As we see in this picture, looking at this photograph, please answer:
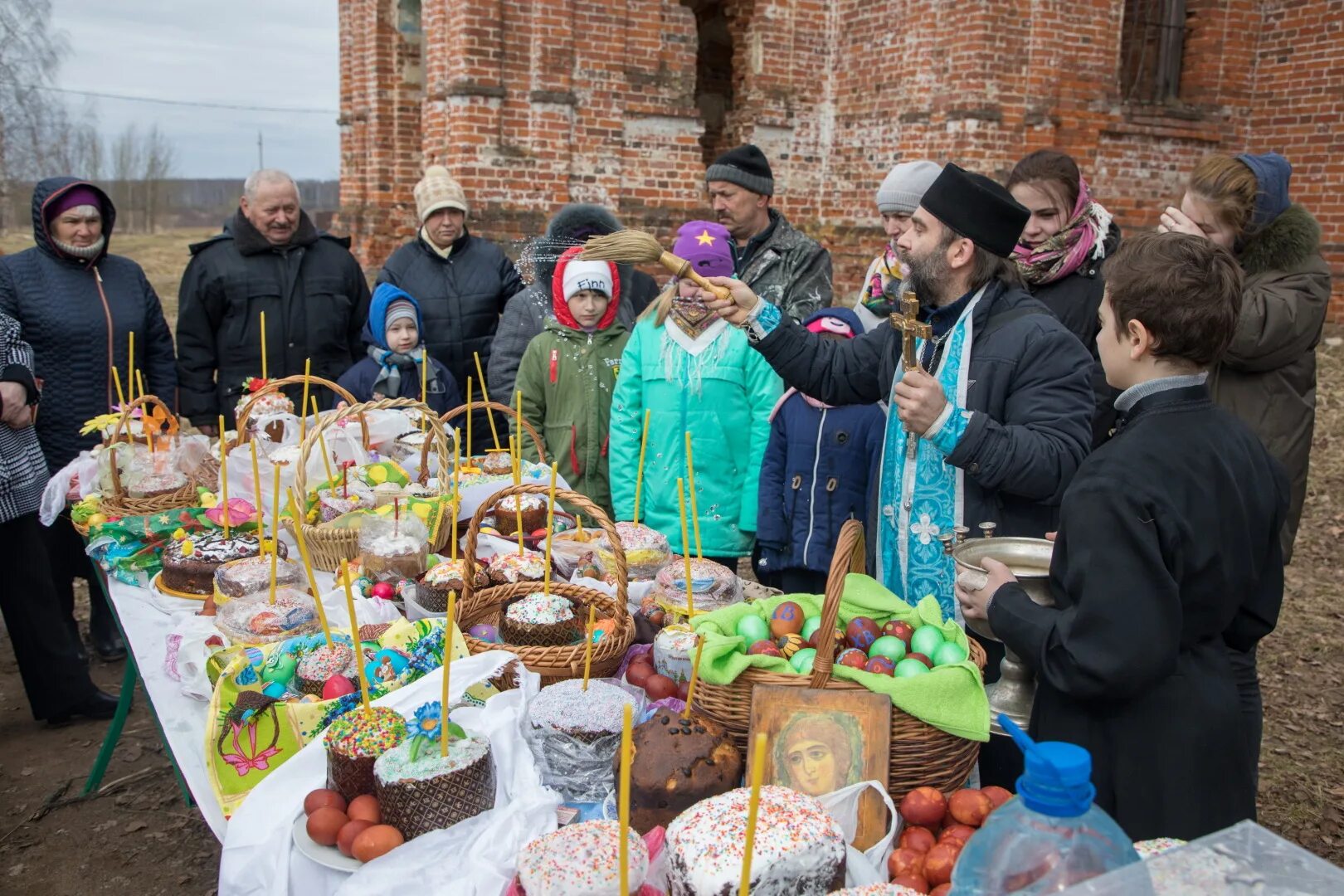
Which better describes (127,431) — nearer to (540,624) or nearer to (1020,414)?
(540,624)

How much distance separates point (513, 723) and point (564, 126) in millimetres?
7977

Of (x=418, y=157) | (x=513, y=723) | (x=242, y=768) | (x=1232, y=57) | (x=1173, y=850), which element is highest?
(x=1232, y=57)

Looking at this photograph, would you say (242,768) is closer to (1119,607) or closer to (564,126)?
(1119,607)

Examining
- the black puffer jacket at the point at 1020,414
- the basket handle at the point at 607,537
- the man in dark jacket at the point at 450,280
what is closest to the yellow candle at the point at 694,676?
Answer: the basket handle at the point at 607,537

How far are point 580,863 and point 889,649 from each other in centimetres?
78

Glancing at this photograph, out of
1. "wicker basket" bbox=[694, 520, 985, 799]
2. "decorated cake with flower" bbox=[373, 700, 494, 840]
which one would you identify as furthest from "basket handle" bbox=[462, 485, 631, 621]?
"decorated cake with flower" bbox=[373, 700, 494, 840]

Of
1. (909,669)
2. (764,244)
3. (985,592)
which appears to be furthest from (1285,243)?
(909,669)

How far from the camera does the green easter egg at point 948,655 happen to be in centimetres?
198

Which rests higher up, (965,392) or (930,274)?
(930,274)

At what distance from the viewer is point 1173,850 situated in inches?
43.8

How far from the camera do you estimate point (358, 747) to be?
189 centimetres

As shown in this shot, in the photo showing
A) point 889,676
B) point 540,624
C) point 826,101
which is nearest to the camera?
point 889,676

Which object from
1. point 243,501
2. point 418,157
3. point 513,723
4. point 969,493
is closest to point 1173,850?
point 513,723

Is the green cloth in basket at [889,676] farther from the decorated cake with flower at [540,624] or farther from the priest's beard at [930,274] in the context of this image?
the priest's beard at [930,274]
